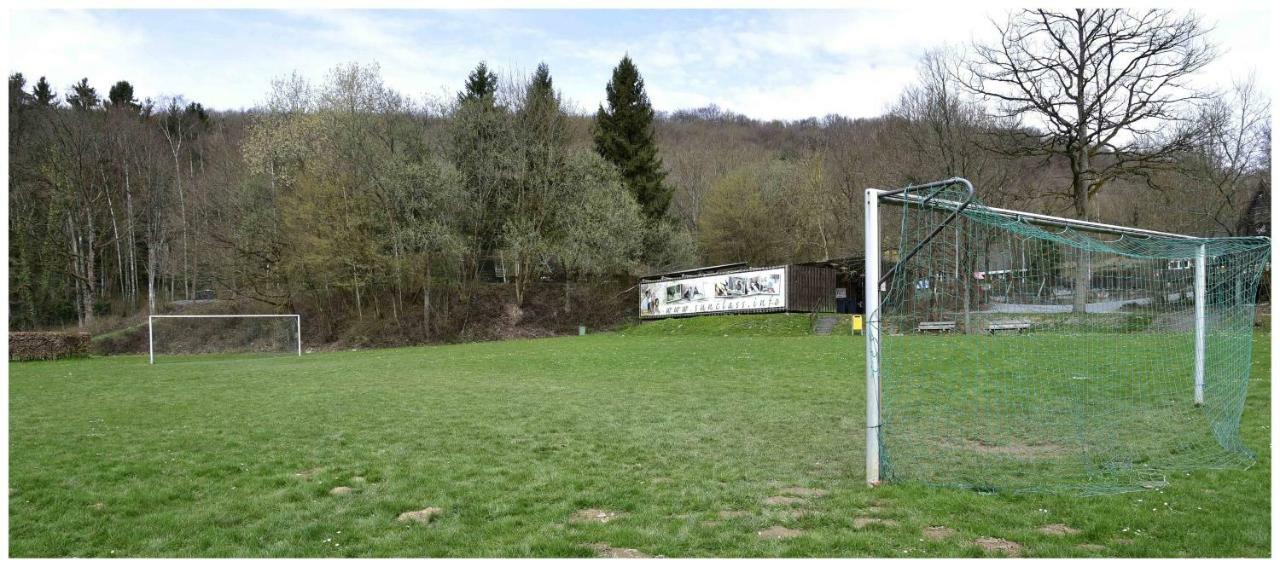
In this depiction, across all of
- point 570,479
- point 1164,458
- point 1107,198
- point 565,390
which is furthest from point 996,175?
point 570,479

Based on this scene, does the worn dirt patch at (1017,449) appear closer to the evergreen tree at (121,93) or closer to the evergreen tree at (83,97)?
the evergreen tree at (83,97)

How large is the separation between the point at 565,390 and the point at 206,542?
26.1 feet

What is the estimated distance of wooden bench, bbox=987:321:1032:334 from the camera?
13.3 meters

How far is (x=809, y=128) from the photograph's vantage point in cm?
6069

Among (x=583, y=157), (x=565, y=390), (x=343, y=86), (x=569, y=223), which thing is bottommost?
(x=565, y=390)

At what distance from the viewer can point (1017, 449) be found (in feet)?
23.3

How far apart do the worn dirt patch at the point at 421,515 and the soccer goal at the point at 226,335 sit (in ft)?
85.1

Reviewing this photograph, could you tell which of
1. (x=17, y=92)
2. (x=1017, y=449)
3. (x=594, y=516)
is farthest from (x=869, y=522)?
(x=17, y=92)

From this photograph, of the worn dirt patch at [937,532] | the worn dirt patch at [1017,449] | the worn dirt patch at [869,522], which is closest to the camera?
the worn dirt patch at [937,532]

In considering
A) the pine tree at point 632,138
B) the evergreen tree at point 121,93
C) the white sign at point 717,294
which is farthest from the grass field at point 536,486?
the evergreen tree at point 121,93

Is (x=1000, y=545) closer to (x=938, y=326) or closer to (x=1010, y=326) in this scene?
(x=1010, y=326)

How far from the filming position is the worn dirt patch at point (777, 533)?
4.59 metres

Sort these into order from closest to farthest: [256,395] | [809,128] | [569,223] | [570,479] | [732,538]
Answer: [732,538] → [570,479] → [256,395] → [569,223] → [809,128]

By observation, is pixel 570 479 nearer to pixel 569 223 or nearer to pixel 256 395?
pixel 256 395
